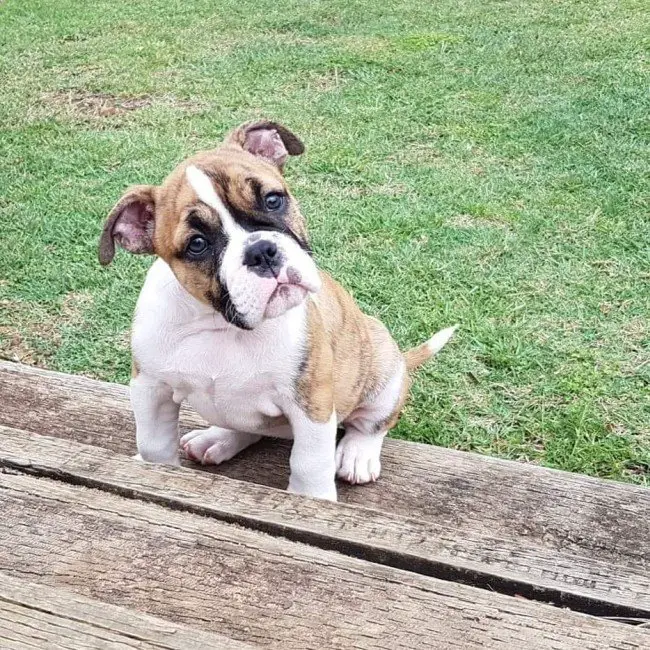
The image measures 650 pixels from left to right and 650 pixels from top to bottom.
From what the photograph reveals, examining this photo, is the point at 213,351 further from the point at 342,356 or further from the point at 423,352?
the point at 423,352

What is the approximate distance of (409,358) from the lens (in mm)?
3754

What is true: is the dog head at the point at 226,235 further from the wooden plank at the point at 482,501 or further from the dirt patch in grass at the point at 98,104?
the dirt patch in grass at the point at 98,104

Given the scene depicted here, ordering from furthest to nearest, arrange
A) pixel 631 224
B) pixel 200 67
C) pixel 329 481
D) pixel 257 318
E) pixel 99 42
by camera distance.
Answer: pixel 99 42
pixel 200 67
pixel 631 224
pixel 329 481
pixel 257 318

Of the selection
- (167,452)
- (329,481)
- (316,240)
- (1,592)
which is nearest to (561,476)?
(329,481)

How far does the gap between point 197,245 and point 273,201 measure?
291 mm

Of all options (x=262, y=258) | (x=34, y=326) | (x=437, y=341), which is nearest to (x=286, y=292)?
(x=262, y=258)

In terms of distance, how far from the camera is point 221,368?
8.64ft

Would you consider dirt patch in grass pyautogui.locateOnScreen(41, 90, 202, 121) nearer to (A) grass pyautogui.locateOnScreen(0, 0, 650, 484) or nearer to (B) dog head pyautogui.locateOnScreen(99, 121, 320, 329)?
(A) grass pyautogui.locateOnScreen(0, 0, 650, 484)

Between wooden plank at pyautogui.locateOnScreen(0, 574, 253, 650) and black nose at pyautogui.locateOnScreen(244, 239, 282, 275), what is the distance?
1.10 metres

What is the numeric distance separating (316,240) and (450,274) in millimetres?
949

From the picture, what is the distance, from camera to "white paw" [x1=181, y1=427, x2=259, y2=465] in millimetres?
3043

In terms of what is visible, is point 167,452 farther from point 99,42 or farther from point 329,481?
point 99,42

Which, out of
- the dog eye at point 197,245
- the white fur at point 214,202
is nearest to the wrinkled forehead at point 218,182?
the white fur at point 214,202

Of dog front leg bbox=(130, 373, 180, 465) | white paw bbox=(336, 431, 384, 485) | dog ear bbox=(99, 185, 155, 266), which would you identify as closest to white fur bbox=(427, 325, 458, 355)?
white paw bbox=(336, 431, 384, 485)
